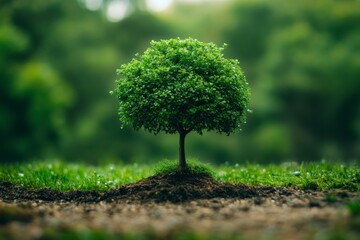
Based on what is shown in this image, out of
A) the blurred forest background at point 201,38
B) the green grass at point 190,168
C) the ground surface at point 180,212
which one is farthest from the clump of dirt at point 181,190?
the blurred forest background at point 201,38

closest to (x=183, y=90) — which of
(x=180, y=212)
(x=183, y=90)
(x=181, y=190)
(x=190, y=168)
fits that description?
(x=183, y=90)

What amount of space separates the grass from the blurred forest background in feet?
52.7

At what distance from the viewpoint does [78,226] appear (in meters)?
5.61

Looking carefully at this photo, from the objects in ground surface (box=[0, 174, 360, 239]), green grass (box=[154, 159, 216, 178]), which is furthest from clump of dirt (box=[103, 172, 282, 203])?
green grass (box=[154, 159, 216, 178])

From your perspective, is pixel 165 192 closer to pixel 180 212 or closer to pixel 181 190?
pixel 181 190

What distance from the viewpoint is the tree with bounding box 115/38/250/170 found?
27.2 feet

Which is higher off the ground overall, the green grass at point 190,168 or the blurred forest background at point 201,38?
the blurred forest background at point 201,38

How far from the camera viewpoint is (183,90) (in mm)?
8273

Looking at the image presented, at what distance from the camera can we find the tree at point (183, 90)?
829 cm

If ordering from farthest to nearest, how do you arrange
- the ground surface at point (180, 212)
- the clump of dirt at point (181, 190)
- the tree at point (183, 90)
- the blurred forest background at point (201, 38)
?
the blurred forest background at point (201, 38) < the tree at point (183, 90) < the clump of dirt at point (181, 190) < the ground surface at point (180, 212)

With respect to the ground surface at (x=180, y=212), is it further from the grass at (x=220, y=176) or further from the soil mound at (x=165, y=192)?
the grass at (x=220, y=176)

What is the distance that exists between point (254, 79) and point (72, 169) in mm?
23882

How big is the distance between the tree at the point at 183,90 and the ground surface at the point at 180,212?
1.14 meters

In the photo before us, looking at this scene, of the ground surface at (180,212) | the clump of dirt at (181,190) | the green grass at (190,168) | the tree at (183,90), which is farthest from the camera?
the green grass at (190,168)
